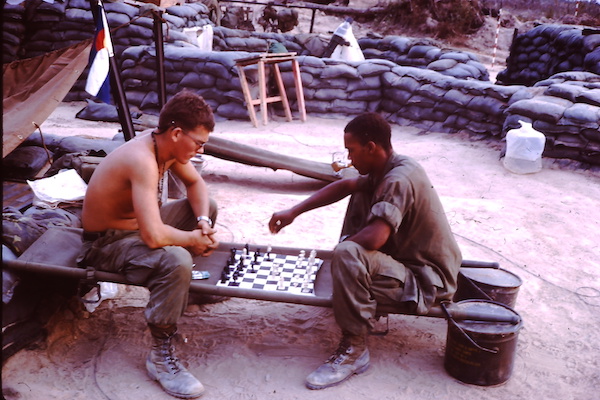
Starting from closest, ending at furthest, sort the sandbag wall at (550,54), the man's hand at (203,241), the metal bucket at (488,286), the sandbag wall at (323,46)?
the man's hand at (203,241)
the metal bucket at (488,286)
the sandbag wall at (550,54)
the sandbag wall at (323,46)

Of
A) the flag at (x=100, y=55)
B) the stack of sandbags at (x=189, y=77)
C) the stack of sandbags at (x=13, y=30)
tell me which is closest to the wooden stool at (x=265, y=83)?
the stack of sandbags at (x=189, y=77)

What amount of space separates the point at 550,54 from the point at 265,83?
7074 mm

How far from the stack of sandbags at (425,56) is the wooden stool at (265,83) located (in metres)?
Result: 3.15

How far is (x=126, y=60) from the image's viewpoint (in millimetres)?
10125

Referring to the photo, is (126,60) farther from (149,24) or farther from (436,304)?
(436,304)

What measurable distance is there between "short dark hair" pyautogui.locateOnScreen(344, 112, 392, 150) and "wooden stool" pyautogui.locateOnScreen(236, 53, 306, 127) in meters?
6.41

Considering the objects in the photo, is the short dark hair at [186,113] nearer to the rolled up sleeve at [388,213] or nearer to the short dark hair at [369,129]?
the short dark hair at [369,129]

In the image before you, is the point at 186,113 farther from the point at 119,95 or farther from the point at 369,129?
the point at 119,95

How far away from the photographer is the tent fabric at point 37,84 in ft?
16.8

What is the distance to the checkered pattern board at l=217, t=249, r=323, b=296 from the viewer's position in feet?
11.0

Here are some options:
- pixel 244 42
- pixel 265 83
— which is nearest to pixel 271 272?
pixel 265 83

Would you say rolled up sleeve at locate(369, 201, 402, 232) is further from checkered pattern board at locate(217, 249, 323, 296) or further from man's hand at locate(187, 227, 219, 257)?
man's hand at locate(187, 227, 219, 257)

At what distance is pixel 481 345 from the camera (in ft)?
10.1

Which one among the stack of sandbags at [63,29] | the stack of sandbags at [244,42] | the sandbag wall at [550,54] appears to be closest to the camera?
the stack of sandbags at [63,29]
